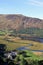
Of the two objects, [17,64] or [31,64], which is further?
[17,64]

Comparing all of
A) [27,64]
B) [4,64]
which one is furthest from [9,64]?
[27,64]

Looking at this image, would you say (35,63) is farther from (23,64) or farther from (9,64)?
(9,64)

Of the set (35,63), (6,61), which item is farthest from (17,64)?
(35,63)

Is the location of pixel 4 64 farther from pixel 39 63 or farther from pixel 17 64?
pixel 39 63

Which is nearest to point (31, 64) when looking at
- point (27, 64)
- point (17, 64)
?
point (27, 64)

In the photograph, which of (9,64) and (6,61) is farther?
(6,61)

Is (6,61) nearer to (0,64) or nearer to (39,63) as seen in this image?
(0,64)
